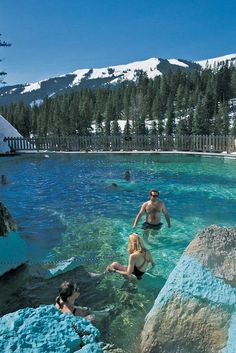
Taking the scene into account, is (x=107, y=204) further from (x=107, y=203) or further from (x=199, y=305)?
(x=199, y=305)

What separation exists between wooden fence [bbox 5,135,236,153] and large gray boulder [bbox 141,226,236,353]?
1088 inches

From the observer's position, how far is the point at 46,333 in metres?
3.61

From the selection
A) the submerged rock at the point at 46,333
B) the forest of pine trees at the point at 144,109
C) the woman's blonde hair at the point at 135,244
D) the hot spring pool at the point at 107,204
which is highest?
the forest of pine trees at the point at 144,109

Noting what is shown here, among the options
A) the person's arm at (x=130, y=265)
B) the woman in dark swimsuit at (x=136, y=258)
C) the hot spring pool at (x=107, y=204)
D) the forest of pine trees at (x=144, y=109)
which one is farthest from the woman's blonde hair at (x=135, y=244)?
the forest of pine trees at (x=144, y=109)

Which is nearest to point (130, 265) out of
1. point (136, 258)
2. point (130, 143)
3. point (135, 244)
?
point (136, 258)

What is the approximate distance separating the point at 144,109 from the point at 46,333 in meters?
63.5

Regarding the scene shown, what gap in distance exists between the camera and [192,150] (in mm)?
34031

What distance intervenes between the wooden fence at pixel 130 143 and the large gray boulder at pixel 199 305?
90.7 feet

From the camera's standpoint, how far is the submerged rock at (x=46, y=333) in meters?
3.48

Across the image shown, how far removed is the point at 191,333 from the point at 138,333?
52.6 inches

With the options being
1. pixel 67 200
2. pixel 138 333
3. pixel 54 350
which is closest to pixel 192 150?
pixel 67 200

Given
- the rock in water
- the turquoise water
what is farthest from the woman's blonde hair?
the rock in water

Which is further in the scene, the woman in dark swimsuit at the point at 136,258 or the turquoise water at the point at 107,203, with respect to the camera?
the turquoise water at the point at 107,203

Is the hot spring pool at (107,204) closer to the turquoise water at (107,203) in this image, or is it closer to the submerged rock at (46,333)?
the turquoise water at (107,203)
